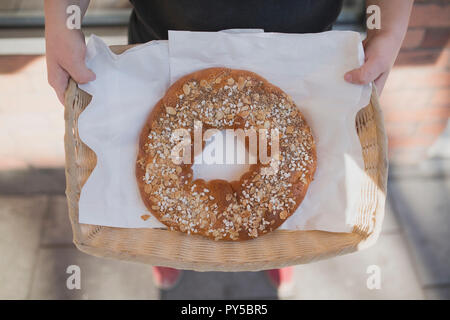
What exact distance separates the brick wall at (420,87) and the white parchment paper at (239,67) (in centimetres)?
59

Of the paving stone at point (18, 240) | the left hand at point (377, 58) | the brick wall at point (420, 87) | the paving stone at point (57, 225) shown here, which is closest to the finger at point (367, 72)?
the left hand at point (377, 58)

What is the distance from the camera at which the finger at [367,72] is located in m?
0.97

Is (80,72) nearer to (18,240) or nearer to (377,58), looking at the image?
(377,58)

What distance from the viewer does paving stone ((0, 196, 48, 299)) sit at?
1.60m

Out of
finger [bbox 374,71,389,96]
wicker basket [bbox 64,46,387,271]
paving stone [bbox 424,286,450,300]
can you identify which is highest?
finger [bbox 374,71,389,96]

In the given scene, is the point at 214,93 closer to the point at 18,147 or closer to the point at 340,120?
the point at 340,120

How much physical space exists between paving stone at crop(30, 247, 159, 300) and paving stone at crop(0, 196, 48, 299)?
48 mm

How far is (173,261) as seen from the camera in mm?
885

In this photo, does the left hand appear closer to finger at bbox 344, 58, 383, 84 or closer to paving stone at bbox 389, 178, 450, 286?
finger at bbox 344, 58, 383, 84

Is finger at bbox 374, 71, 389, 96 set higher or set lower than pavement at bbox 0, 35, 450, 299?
higher

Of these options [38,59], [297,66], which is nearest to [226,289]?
[297,66]

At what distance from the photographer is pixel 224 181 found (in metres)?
1.06

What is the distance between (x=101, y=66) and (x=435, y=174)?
1656 millimetres

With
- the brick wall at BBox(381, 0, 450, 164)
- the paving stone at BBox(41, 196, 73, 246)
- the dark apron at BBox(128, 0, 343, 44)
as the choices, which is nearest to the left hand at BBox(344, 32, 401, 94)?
the dark apron at BBox(128, 0, 343, 44)
